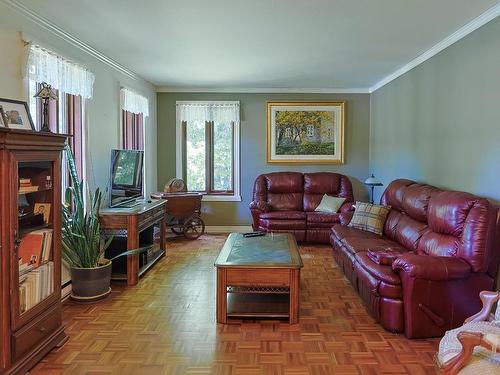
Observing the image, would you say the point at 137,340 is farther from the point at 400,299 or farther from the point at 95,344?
the point at 400,299

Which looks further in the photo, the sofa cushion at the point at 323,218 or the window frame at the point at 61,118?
the sofa cushion at the point at 323,218

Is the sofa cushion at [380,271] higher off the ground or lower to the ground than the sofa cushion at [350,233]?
lower

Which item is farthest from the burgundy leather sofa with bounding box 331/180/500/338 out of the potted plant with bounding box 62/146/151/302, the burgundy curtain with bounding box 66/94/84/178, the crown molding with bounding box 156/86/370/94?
the crown molding with bounding box 156/86/370/94

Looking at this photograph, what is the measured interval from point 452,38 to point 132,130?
13.5 feet

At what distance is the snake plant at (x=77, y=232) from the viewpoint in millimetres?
3660

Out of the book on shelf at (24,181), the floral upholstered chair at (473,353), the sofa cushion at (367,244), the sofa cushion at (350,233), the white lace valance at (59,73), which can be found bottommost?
the floral upholstered chair at (473,353)

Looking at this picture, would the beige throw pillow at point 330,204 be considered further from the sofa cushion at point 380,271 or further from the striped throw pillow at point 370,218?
the sofa cushion at point 380,271

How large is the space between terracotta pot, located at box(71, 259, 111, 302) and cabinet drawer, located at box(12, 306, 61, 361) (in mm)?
789

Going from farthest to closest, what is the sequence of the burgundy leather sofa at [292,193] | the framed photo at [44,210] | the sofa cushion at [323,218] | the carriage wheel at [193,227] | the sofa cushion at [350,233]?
1. the carriage wheel at [193,227]
2. the burgundy leather sofa at [292,193]
3. the sofa cushion at [323,218]
4. the sofa cushion at [350,233]
5. the framed photo at [44,210]

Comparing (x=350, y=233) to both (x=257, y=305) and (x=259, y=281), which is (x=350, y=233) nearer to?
(x=257, y=305)

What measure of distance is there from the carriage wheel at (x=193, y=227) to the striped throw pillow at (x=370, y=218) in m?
2.51

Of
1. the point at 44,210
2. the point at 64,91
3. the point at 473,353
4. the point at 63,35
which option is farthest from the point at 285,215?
the point at 473,353

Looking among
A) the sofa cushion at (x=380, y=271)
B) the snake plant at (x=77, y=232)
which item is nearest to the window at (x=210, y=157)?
the snake plant at (x=77, y=232)

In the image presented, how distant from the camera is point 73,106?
164 inches
